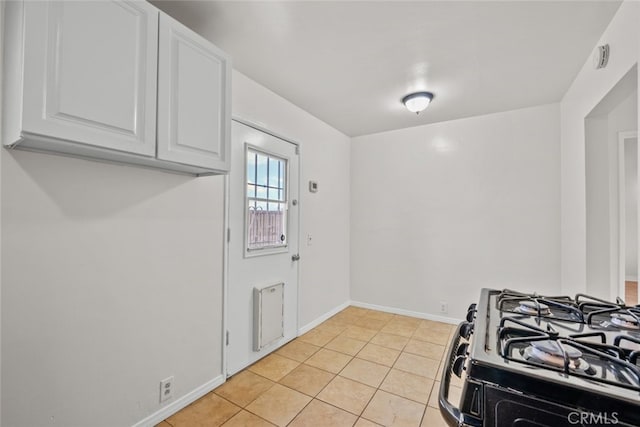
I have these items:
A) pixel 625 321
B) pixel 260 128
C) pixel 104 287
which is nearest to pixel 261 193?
pixel 260 128

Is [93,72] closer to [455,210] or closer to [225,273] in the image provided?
[225,273]

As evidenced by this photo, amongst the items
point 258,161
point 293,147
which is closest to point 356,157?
point 293,147

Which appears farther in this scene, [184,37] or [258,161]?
[258,161]

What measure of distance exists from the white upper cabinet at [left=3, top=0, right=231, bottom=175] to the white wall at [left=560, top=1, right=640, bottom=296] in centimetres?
228

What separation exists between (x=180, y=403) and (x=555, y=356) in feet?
6.95

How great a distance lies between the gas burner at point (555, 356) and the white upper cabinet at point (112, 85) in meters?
1.70

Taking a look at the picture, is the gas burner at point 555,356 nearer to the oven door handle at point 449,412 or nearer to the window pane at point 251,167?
the oven door handle at point 449,412

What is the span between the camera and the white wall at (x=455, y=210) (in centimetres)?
299

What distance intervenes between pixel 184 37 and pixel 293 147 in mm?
1555

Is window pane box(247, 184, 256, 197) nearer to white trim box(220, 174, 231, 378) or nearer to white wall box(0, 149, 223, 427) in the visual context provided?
white trim box(220, 174, 231, 378)

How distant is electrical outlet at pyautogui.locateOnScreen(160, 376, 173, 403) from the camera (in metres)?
1.79

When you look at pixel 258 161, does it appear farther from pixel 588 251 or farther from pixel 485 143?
pixel 588 251

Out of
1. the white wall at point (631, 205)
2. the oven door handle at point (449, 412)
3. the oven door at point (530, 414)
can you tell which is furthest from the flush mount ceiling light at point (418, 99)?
the white wall at point (631, 205)

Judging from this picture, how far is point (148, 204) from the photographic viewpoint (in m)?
1.73
